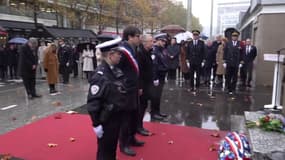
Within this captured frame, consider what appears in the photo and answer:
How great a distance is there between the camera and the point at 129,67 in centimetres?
462

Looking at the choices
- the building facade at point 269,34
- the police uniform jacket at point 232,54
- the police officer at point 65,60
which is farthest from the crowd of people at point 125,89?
the police officer at point 65,60

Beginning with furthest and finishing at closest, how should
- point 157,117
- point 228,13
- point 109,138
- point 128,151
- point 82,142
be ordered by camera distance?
1. point 228,13
2. point 157,117
3. point 82,142
4. point 128,151
5. point 109,138

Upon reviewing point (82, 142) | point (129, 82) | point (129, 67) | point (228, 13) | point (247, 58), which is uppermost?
Result: point (228, 13)

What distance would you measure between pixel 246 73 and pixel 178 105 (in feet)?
14.8

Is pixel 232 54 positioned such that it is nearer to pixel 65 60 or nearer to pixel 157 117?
pixel 157 117

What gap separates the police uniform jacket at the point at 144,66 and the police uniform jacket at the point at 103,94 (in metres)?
1.81

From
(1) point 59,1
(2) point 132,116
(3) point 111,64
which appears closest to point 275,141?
(2) point 132,116

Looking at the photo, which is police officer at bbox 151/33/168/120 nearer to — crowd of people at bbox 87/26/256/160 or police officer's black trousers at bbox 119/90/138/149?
crowd of people at bbox 87/26/256/160

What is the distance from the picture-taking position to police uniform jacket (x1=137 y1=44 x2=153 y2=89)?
5559 millimetres

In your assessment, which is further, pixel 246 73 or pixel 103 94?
pixel 246 73

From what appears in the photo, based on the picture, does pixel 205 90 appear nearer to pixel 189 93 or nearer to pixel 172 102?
pixel 189 93

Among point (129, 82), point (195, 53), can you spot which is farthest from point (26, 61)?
point (129, 82)

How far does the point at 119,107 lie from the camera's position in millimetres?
3750

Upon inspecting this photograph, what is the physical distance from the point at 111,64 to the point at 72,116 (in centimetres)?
389
